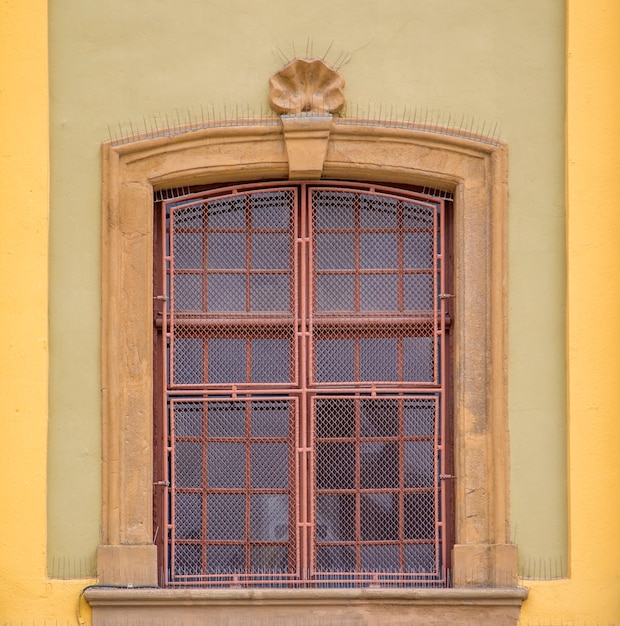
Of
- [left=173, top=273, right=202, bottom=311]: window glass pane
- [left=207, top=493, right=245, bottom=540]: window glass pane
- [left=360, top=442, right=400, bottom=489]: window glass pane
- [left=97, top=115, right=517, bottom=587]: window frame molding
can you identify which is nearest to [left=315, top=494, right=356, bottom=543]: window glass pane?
[left=360, top=442, right=400, bottom=489]: window glass pane

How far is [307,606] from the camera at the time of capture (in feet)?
21.5

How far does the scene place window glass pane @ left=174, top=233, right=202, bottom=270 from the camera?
22.4 ft

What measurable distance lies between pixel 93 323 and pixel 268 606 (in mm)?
1742

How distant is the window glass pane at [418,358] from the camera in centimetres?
680

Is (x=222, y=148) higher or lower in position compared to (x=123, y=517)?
higher

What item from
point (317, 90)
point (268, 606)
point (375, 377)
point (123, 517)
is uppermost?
point (317, 90)

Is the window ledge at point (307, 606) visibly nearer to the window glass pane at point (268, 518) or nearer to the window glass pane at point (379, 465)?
the window glass pane at point (268, 518)

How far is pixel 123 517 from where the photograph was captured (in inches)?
260

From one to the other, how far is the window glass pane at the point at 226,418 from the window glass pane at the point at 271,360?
186 mm

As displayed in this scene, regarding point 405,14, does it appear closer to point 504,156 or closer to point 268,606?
point 504,156

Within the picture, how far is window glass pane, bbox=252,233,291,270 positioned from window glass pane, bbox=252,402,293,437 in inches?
29.5

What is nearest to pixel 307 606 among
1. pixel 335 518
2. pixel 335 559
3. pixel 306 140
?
pixel 335 559

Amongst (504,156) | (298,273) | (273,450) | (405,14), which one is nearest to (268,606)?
(273,450)
